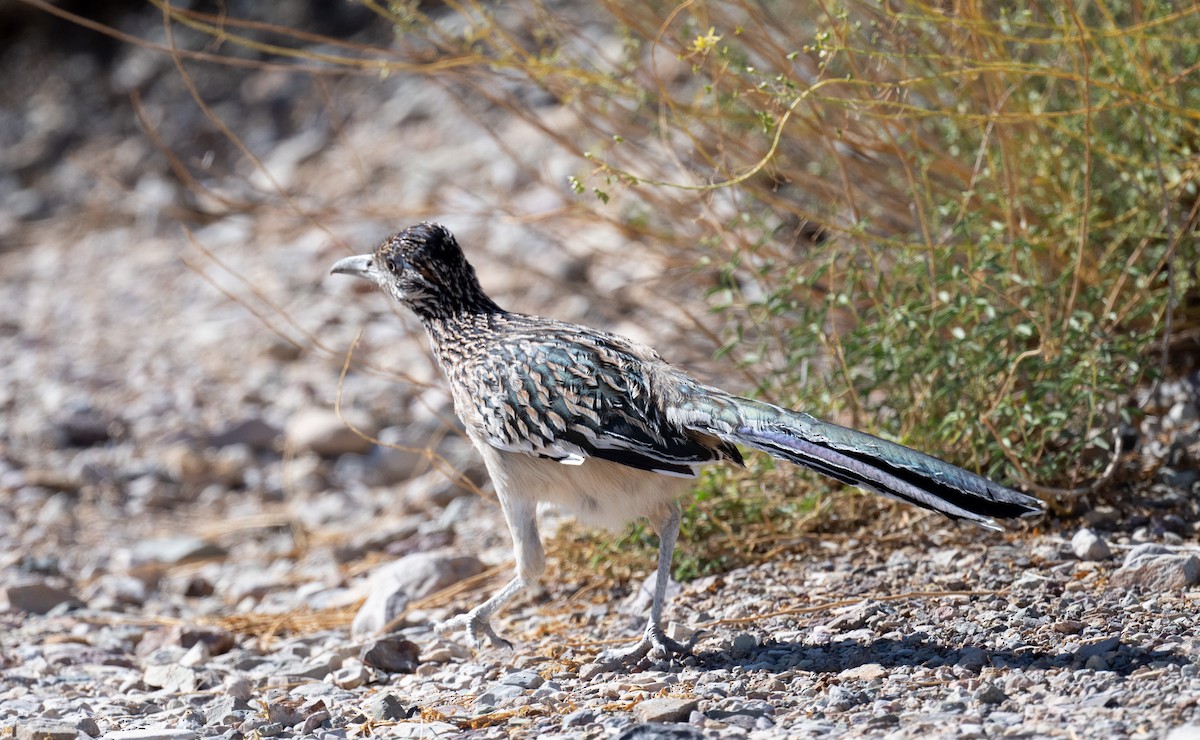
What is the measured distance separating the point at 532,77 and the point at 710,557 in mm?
1929

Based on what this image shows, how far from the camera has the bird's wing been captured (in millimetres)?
3848

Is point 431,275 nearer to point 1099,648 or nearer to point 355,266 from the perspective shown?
point 355,266

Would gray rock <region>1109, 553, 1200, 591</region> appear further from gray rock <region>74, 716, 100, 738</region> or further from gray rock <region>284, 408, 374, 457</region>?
gray rock <region>284, 408, 374, 457</region>

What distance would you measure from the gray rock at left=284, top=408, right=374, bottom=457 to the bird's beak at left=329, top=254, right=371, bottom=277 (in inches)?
81.5

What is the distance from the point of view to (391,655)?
14.1 ft

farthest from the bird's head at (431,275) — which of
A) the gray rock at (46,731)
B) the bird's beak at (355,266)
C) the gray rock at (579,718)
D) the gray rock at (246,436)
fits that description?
the gray rock at (246,436)

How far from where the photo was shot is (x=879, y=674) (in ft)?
11.5

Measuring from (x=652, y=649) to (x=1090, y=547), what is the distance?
57.1 inches

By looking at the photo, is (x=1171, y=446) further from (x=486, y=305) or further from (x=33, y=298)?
(x=33, y=298)

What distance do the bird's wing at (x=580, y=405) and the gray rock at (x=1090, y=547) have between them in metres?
1.22

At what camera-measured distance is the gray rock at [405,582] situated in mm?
4871

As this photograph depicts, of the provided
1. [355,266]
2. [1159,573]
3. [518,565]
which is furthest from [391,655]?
[1159,573]

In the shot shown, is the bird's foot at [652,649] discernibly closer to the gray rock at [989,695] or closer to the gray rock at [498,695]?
the gray rock at [498,695]

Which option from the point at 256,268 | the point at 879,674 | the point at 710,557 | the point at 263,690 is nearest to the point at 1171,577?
the point at 879,674
